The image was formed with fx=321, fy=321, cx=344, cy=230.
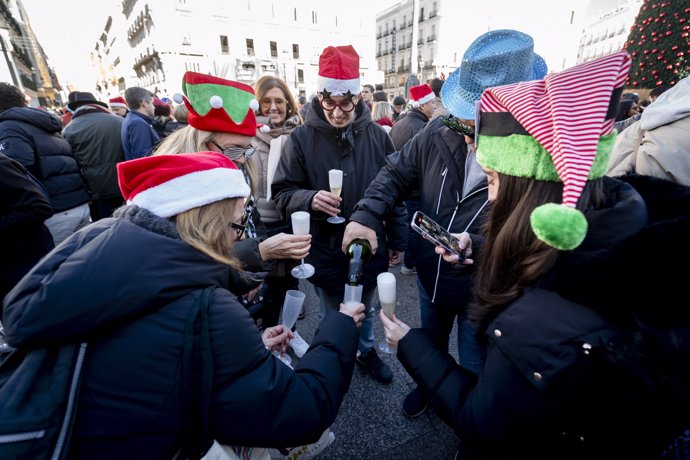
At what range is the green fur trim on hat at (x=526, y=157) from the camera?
930mm

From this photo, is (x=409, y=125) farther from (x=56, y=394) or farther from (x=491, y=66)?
(x=56, y=394)

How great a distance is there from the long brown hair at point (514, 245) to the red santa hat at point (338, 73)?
1.76 m

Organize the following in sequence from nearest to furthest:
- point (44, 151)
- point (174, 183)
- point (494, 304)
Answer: point (494, 304) → point (174, 183) → point (44, 151)

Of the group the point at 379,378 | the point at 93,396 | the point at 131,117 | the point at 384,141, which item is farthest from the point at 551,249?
the point at 131,117

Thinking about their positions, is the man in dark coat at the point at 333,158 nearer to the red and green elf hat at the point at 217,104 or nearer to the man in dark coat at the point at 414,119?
the red and green elf hat at the point at 217,104

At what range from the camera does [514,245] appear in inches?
42.6

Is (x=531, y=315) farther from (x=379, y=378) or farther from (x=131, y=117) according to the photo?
(x=131, y=117)

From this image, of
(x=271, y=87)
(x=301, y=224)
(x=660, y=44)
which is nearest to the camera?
(x=301, y=224)

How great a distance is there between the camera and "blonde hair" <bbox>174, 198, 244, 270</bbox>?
1.21m

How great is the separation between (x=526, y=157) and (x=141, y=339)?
130 centimetres

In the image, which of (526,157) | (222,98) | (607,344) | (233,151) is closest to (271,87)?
(222,98)

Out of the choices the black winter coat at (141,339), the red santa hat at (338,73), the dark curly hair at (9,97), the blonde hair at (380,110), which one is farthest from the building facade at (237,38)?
the black winter coat at (141,339)

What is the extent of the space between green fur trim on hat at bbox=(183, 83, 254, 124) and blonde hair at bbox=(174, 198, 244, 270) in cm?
106

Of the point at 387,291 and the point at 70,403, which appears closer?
the point at 70,403
